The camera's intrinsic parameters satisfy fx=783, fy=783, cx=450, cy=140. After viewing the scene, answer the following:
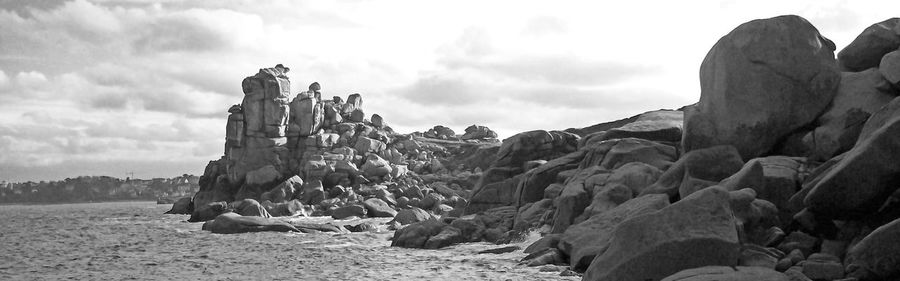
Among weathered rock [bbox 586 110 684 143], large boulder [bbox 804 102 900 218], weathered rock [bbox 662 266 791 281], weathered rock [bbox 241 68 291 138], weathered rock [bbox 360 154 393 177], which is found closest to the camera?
weathered rock [bbox 662 266 791 281]

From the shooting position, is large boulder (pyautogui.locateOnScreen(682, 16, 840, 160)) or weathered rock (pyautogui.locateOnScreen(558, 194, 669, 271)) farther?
large boulder (pyautogui.locateOnScreen(682, 16, 840, 160))

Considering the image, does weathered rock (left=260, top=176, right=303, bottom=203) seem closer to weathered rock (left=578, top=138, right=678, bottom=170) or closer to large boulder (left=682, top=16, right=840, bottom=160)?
weathered rock (left=578, top=138, right=678, bottom=170)

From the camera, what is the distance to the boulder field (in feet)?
48.5

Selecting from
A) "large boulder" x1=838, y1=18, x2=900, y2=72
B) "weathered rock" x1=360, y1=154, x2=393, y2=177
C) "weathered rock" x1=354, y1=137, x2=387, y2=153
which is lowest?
"weathered rock" x1=360, y1=154, x2=393, y2=177

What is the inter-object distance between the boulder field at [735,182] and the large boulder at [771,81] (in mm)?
40

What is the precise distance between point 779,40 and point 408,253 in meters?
13.9

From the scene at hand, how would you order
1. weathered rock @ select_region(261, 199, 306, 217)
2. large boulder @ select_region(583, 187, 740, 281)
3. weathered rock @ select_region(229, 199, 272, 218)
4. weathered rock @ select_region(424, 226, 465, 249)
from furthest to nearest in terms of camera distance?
weathered rock @ select_region(261, 199, 306, 217), weathered rock @ select_region(229, 199, 272, 218), weathered rock @ select_region(424, 226, 465, 249), large boulder @ select_region(583, 187, 740, 281)

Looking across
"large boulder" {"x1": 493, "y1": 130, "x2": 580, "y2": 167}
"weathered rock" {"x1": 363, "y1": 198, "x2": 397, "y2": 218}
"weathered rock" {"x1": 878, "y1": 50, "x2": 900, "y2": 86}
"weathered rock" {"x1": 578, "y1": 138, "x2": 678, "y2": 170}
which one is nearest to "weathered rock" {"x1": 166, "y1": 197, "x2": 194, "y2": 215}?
"weathered rock" {"x1": 363, "y1": 198, "x2": 397, "y2": 218}

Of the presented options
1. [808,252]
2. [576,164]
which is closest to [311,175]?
[576,164]

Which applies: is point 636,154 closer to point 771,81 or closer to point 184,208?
point 771,81

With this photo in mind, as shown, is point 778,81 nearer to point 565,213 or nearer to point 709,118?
point 709,118

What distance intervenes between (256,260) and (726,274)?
58.7 feet

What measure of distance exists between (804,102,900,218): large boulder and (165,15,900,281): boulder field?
0.03 metres

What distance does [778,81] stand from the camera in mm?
23312
